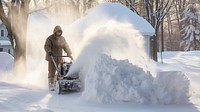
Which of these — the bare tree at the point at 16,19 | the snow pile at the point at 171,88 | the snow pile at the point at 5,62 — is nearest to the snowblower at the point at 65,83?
the snow pile at the point at 171,88

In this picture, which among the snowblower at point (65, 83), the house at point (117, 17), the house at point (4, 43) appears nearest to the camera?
the snowblower at point (65, 83)

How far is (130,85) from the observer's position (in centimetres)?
888

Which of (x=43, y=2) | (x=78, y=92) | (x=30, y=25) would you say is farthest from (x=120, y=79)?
(x=43, y=2)

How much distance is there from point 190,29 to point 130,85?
57216 millimetres

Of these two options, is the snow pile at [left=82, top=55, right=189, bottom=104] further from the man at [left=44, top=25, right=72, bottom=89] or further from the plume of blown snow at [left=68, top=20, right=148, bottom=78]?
the man at [left=44, top=25, right=72, bottom=89]

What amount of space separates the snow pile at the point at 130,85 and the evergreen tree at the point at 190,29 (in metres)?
54.4

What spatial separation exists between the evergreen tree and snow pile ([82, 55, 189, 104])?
54362 millimetres

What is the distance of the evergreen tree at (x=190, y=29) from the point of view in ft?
206

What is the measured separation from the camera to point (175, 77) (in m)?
9.38

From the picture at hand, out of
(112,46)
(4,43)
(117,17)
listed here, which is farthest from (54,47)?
(4,43)

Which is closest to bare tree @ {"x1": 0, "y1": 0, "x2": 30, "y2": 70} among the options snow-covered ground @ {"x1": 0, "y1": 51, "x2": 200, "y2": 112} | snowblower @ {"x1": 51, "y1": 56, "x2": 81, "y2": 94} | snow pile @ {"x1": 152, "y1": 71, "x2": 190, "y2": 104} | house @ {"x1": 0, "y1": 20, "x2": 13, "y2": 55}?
snowblower @ {"x1": 51, "y1": 56, "x2": 81, "y2": 94}

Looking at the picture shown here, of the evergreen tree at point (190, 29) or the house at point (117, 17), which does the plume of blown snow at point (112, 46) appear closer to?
the house at point (117, 17)

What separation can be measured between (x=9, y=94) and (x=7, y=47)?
5381 cm

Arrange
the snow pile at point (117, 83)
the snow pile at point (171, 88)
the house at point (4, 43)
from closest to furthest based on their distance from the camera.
A: the snow pile at point (117, 83)
the snow pile at point (171, 88)
the house at point (4, 43)
